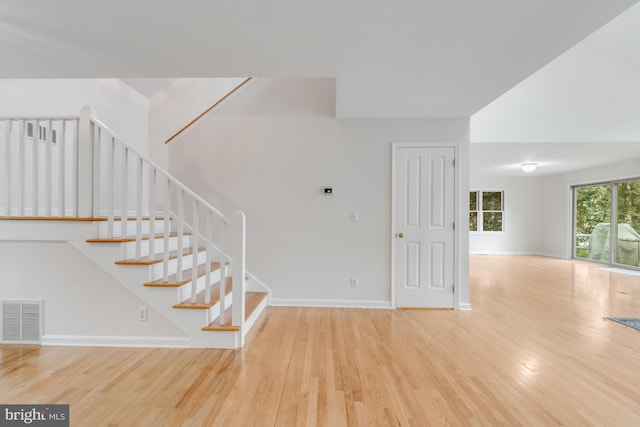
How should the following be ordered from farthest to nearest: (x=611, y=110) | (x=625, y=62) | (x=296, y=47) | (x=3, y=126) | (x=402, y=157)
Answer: (x=611, y=110) < (x=625, y=62) < (x=402, y=157) < (x=3, y=126) < (x=296, y=47)

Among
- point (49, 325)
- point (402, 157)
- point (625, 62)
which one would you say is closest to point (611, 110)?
point (625, 62)

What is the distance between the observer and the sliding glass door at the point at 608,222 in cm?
644

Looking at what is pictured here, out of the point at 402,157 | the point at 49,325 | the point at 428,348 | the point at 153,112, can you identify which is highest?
the point at 153,112

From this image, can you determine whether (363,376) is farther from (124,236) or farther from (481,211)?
(481,211)

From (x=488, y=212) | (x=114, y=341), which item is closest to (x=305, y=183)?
(x=114, y=341)

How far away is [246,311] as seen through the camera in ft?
10.4

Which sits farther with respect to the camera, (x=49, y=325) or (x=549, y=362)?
(x=49, y=325)

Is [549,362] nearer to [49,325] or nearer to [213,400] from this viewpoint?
[213,400]

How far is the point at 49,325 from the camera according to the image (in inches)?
106

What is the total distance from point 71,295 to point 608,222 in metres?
10.2

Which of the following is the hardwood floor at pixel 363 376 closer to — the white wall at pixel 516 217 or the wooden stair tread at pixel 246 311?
the wooden stair tread at pixel 246 311

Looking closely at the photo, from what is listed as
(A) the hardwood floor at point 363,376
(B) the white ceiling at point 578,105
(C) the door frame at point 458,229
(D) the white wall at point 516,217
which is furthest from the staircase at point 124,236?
(D) the white wall at point 516,217

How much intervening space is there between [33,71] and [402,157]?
Answer: 387 centimetres

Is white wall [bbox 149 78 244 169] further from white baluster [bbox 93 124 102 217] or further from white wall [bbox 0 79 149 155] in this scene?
white baluster [bbox 93 124 102 217]
